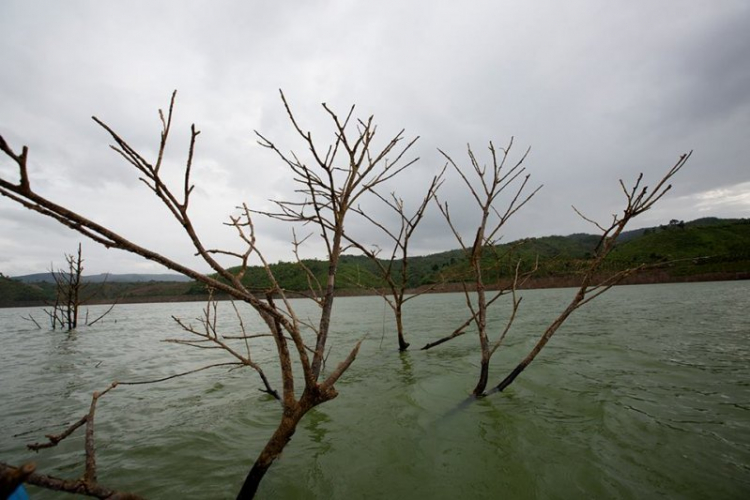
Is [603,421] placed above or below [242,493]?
below

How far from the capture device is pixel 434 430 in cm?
439

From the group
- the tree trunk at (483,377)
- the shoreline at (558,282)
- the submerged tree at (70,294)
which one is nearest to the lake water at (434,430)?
the tree trunk at (483,377)

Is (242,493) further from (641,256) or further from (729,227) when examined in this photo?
(729,227)

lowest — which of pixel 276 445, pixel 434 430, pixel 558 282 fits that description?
pixel 558 282

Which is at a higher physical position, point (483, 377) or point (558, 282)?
point (483, 377)

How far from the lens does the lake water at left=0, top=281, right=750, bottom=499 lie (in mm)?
3180

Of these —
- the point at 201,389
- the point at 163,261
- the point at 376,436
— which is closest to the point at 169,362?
the point at 201,389

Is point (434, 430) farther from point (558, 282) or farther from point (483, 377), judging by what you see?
point (558, 282)

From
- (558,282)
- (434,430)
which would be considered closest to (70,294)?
(434,430)

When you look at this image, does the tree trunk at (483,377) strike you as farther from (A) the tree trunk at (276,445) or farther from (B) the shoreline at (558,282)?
(B) the shoreline at (558,282)

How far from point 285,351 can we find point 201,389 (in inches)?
246

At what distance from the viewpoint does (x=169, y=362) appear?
33.3 feet

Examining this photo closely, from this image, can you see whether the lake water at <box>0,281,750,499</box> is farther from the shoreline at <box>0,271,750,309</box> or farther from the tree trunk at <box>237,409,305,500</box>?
the shoreline at <box>0,271,750,309</box>

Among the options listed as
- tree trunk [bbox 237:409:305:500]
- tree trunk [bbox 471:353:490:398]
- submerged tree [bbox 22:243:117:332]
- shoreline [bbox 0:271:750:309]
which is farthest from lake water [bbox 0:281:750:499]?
shoreline [bbox 0:271:750:309]
